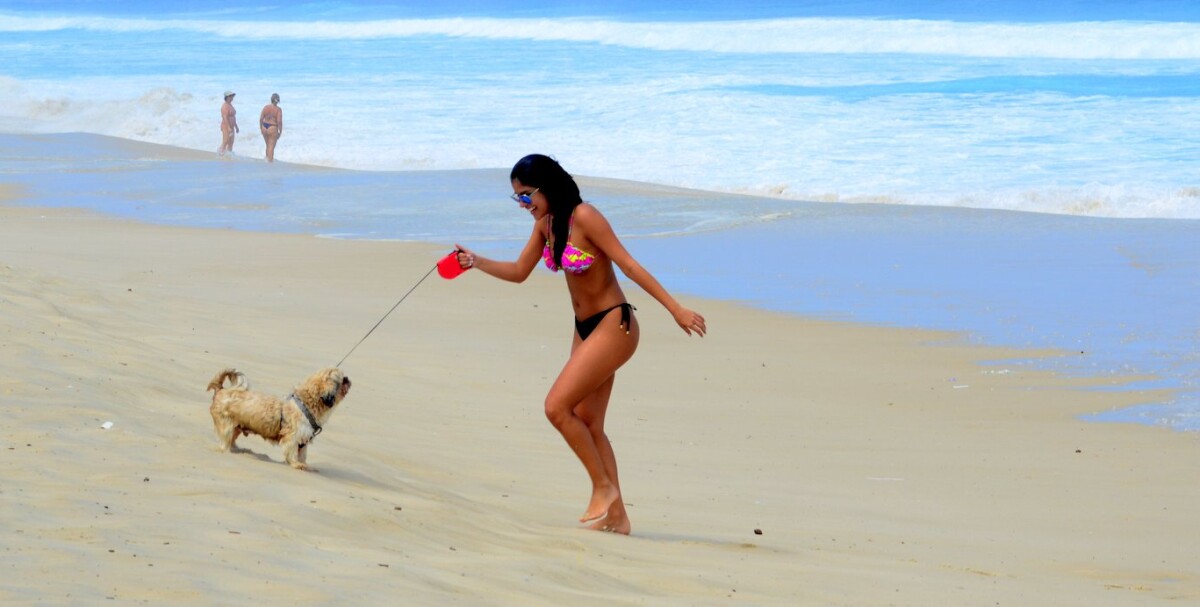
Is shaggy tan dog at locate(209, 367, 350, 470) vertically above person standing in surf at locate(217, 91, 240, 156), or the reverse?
person standing in surf at locate(217, 91, 240, 156)

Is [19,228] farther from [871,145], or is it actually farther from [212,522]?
[871,145]

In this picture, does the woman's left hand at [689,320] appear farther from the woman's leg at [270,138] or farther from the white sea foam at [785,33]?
the white sea foam at [785,33]

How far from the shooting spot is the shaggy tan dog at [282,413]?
19.4ft

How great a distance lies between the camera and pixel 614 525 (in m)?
6.05

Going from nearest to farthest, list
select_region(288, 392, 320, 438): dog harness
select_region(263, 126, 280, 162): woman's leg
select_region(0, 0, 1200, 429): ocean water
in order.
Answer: select_region(288, 392, 320, 438): dog harness, select_region(0, 0, 1200, 429): ocean water, select_region(263, 126, 280, 162): woman's leg

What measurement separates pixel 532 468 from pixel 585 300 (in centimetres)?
153

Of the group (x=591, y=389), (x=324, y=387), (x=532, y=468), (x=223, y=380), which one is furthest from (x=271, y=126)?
(x=591, y=389)

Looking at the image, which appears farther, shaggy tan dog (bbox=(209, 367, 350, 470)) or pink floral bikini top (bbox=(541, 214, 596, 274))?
pink floral bikini top (bbox=(541, 214, 596, 274))

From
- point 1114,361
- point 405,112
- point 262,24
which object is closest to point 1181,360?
point 1114,361


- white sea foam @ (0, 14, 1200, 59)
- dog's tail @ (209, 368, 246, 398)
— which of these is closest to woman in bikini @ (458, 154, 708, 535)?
dog's tail @ (209, 368, 246, 398)

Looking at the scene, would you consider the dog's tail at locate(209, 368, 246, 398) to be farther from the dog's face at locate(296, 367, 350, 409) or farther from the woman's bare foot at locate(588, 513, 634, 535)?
the woman's bare foot at locate(588, 513, 634, 535)

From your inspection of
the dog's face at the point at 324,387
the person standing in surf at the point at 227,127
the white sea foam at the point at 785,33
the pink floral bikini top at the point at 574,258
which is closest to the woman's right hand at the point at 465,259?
the pink floral bikini top at the point at 574,258

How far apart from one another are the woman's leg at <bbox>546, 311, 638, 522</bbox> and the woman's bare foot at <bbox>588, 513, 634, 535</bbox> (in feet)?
0.10

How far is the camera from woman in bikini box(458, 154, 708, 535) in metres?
6.00
